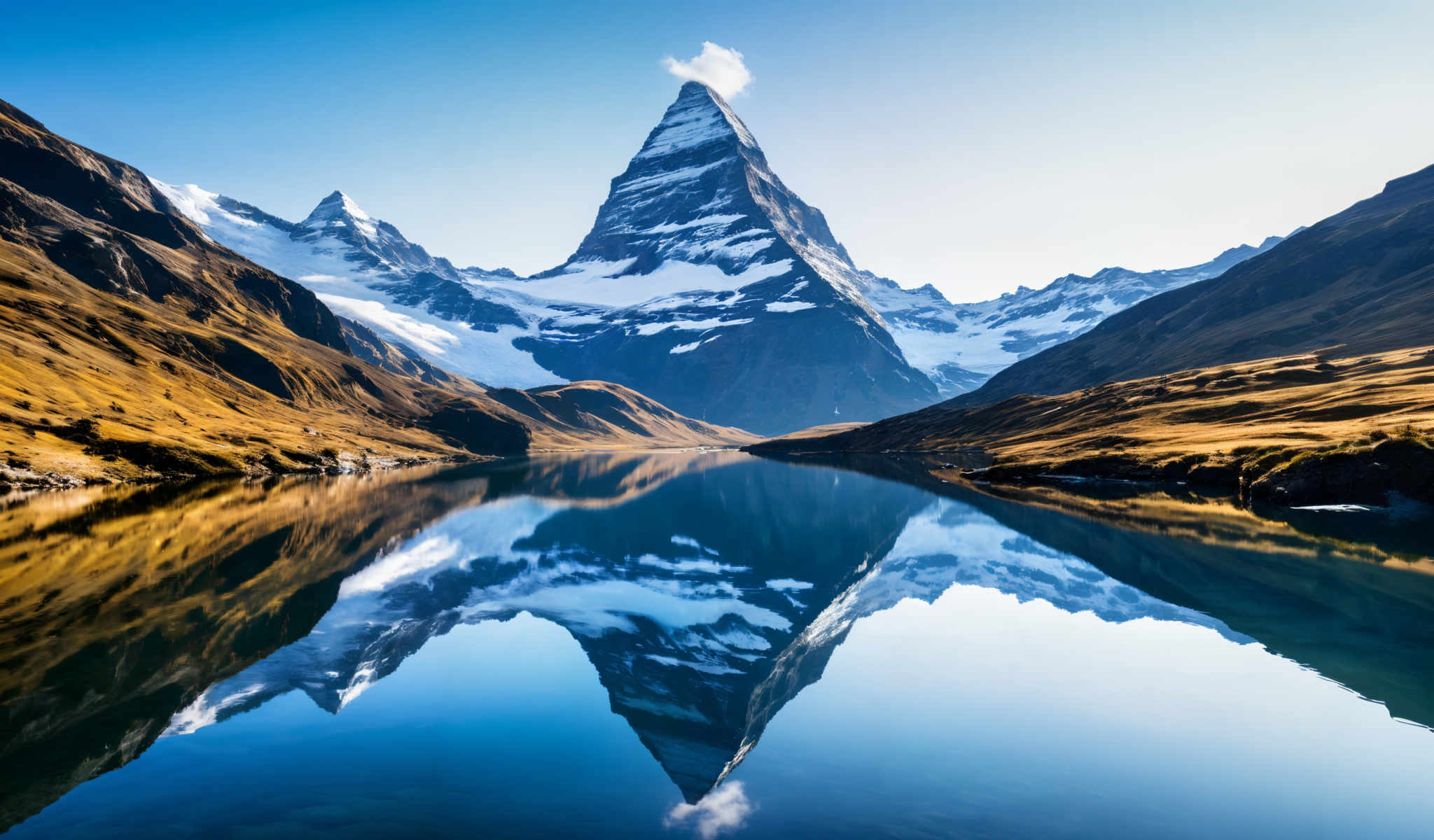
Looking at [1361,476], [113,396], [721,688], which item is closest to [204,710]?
[721,688]

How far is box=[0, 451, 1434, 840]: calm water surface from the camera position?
14.9 meters

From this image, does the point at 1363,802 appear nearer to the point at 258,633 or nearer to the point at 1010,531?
the point at 258,633


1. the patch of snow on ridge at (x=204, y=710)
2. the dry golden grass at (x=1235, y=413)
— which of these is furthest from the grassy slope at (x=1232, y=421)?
the patch of snow on ridge at (x=204, y=710)

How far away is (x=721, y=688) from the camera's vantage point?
2577cm

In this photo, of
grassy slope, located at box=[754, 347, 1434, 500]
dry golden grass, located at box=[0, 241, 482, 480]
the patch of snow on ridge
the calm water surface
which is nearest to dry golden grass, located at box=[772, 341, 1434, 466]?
grassy slope, located at box=[754, 347, 1434, 500]

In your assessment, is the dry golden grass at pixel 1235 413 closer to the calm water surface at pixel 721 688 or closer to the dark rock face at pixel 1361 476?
the dark rock face at pixel 1361 476

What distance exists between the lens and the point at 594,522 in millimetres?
79750

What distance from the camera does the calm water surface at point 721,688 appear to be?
14852 millimetres

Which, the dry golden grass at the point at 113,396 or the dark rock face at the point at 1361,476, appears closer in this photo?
the dark rock face at the point at 1361,476

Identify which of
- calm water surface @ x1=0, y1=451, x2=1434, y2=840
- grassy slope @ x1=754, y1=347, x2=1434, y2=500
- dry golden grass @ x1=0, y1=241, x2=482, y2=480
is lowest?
calm water surface @ x1=0, y1=451, x2=1434, y2=840

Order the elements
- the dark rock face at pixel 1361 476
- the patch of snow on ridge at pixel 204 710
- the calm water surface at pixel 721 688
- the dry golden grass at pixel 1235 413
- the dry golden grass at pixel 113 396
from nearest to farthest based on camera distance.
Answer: the calm water surface at pixel 721 688
the patch of snow on ridge at pixel 204 710
the dark rock face at pixel 1361 476
the dry golden grass at pixel 1235 413
the dry golden grass at pixel 113 396

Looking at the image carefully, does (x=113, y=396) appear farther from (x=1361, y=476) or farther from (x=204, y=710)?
(x=1361, y=476)

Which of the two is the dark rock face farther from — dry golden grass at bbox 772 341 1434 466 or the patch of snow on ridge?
the patch of snow on ridge

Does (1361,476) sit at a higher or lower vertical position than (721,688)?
higher
